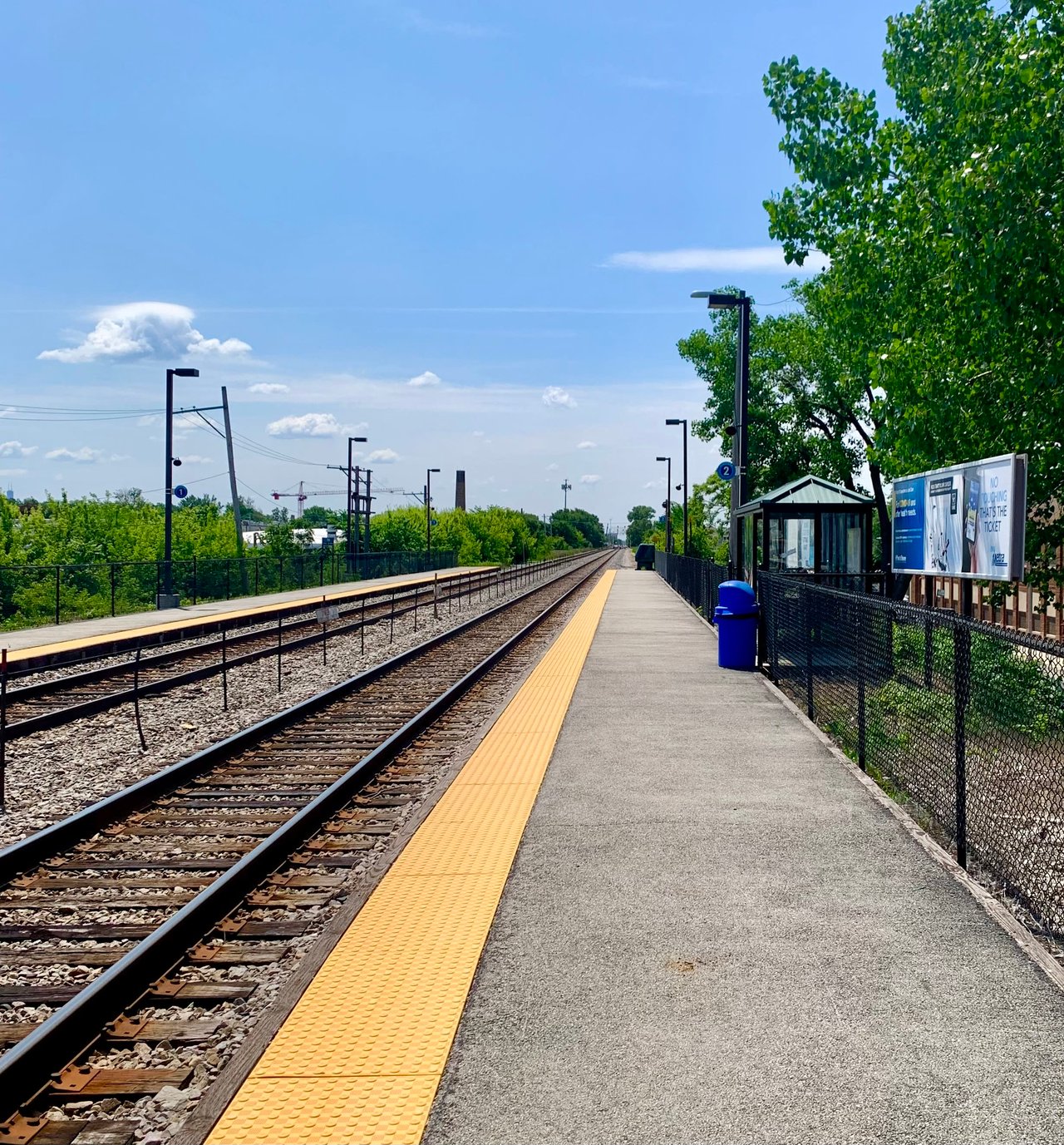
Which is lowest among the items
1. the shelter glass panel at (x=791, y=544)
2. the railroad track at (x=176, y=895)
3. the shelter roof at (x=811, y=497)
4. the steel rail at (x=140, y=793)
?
the railroad track at (x=176, y=895)

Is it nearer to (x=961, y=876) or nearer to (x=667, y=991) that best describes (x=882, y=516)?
(x=961, y=876)

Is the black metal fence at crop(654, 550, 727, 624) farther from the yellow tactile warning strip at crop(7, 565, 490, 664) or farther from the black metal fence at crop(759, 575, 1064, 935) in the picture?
the yellow tactile warning strip at crop(7, 565, 490, 664)

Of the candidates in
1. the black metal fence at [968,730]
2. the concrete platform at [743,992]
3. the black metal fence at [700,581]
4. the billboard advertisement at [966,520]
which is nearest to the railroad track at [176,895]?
the concrete platform at [743,992]

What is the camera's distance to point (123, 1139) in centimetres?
358

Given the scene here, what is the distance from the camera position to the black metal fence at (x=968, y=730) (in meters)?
5.94

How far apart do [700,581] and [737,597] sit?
1422cm

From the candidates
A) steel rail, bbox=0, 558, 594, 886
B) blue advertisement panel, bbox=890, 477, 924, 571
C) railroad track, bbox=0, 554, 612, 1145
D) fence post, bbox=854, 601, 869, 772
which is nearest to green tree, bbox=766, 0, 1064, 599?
blue advertisement panel, bbox=890, 477, 924, 571

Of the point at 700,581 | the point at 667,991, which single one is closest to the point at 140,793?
the point at 667,991

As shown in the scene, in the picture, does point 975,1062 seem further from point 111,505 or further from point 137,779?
point 111,505

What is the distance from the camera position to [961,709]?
6527mm

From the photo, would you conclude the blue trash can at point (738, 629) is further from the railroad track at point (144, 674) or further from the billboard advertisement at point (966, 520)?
the railroad track at point (144, 674)

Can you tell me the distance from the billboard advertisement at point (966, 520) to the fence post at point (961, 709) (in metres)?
3.13

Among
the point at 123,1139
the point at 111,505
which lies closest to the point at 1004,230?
the point at 123,1139

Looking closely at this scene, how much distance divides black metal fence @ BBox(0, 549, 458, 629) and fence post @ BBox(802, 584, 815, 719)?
17531mm
